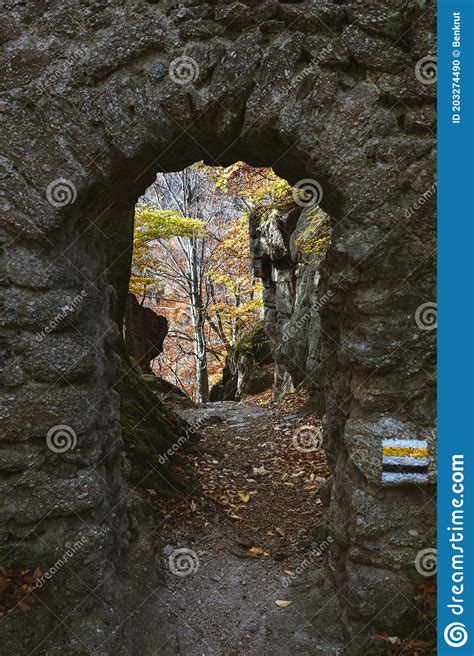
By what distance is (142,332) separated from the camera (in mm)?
10086

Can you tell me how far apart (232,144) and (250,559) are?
3.32 m

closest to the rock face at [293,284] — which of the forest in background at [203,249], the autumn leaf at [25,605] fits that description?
the forest in background at [203,249]

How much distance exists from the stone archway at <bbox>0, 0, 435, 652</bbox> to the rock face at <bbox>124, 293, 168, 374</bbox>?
674 cm

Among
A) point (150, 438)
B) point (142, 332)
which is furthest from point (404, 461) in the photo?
point (142, 332)

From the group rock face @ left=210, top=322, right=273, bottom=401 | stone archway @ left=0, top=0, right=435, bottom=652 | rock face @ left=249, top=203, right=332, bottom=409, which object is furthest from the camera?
rock face @ left=210, top=322, right=273, bottom=401

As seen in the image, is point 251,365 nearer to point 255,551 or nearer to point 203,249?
point 203,249

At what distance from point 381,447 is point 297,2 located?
8.40ft

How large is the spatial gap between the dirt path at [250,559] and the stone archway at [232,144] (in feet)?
1.72

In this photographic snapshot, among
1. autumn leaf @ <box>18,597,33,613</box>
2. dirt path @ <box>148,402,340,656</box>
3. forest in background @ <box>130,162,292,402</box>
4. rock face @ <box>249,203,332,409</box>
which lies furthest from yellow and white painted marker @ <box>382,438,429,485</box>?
forest in background @ <box>130,162,292,402</box>

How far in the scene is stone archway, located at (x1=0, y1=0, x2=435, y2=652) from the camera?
2.68 m

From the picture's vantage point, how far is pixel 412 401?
9.14ft

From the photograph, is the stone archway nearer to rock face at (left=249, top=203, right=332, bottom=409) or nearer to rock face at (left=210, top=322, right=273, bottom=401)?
rock face at (left=249, top=203, right=332, bottom=409)

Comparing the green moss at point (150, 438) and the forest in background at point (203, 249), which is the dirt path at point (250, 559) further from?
the forest in background at point (203, 249)
